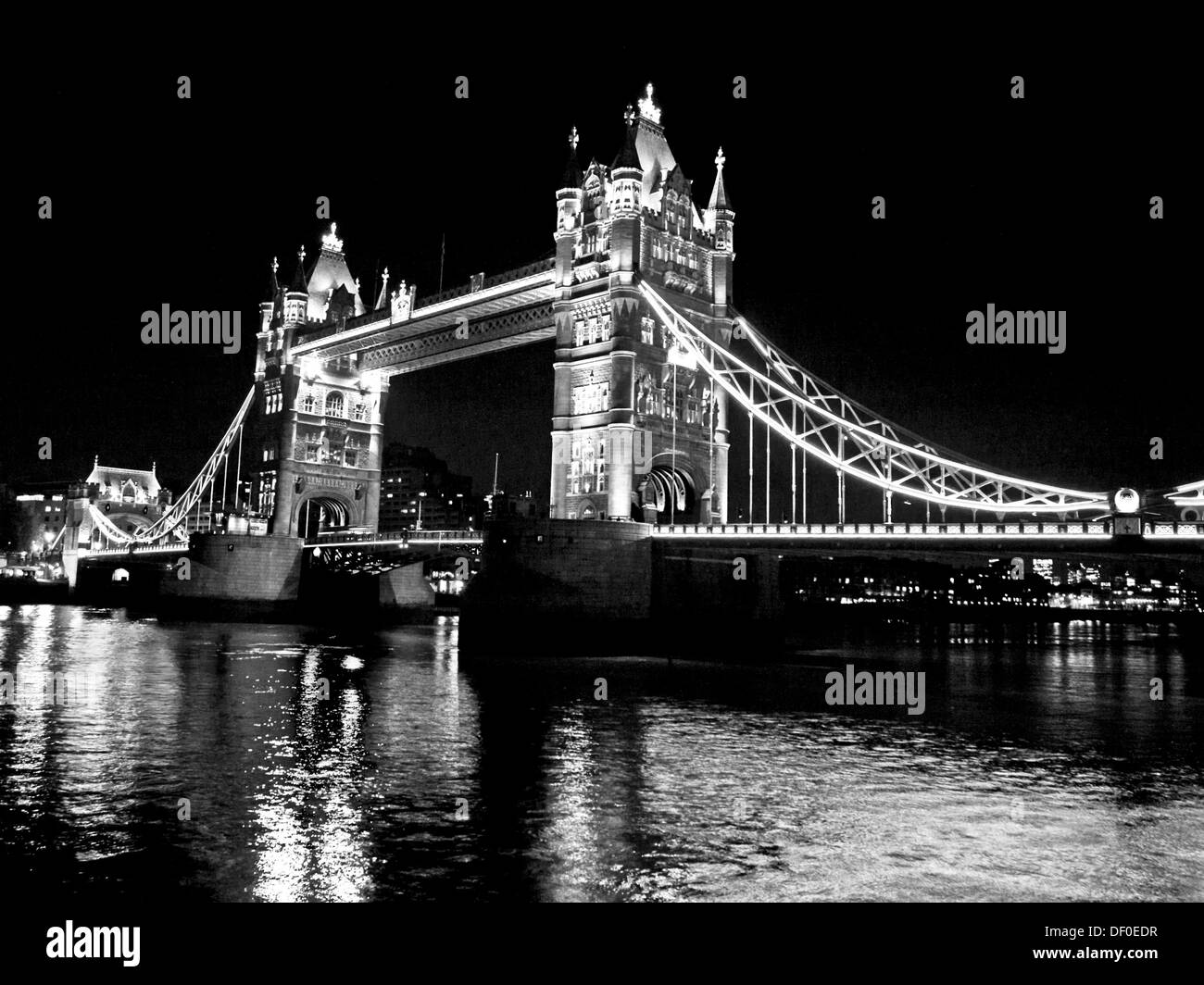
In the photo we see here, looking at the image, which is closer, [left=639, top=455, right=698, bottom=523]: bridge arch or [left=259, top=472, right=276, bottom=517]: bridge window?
[left=639, top=455, right=698, bottom=523]: bridge arch

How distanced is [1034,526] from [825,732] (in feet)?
43.8

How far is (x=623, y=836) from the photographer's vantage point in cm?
1155

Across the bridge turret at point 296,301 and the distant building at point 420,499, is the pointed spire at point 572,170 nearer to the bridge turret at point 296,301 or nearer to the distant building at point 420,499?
the bridge turret at point 296,301

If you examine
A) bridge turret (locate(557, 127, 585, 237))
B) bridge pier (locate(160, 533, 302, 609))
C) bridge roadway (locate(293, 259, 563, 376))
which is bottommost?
bridge pier (locate(160, 533, 302, 609))

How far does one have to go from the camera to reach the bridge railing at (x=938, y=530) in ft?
96.2

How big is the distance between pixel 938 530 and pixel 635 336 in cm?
1535

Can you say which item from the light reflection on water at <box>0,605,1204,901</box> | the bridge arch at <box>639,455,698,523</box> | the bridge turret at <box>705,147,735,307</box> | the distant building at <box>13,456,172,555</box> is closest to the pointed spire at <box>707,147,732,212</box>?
the bridge turret at <box>705,147,735,307</box>

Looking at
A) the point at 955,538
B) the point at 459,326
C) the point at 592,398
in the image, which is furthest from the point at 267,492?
the point at 955,538

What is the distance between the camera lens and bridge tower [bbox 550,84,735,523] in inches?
1651

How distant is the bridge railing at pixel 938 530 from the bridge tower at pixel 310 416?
108ft

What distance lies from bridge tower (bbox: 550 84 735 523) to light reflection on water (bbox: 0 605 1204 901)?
1475 cm

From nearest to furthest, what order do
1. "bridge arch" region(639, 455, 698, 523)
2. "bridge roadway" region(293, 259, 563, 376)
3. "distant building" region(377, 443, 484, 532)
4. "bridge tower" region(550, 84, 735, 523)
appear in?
"bridge tower" region(550, 84, 735, 523) → "bridge arch" region(639, 455, 698, 523) → "bridge roadway" region(293, 259, 563, 376) → "distant building" region(377, 443, 484, 532)

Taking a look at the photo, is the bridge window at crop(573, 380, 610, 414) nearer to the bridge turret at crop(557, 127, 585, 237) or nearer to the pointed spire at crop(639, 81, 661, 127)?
the bridge turret at crop(557, 127, 585, 237)
